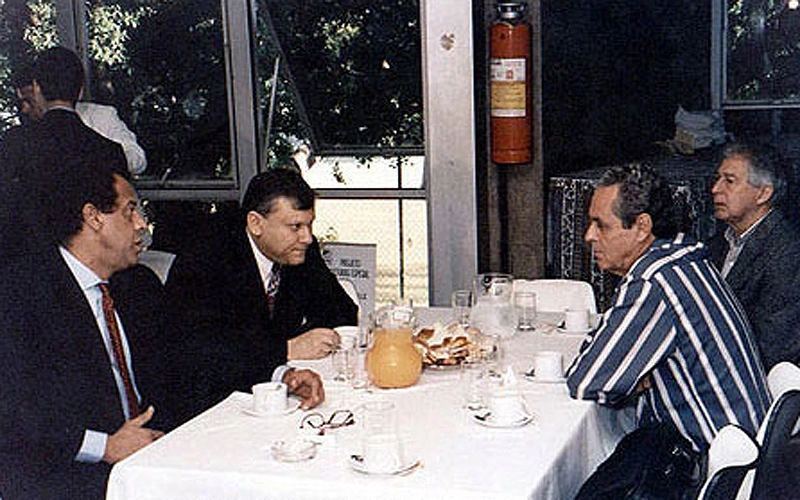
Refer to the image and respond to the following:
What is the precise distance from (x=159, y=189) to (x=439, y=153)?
158cm

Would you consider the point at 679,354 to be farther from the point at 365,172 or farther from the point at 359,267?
the point at 365,172

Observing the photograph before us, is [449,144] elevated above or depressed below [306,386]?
above

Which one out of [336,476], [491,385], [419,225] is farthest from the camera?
[419,225]

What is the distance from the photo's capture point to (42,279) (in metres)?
2.29

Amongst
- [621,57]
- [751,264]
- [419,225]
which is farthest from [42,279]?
[621,57]

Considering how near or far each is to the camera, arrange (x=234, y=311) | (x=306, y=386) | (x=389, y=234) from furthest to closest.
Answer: (x=389, y=234) < (x=234, y=311) < (x=306, y=386)

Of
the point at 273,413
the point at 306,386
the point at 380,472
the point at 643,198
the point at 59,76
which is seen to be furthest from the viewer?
the point at 59,76

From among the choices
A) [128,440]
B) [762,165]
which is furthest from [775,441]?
[762,165]

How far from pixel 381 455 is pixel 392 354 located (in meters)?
0.48

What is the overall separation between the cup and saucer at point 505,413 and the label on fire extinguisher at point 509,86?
2.08 metres

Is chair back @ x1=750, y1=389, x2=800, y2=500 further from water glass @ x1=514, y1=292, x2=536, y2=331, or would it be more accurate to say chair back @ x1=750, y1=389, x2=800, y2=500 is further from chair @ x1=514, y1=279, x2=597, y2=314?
chair @ x1=514, y1=279, x2=597, y2=314

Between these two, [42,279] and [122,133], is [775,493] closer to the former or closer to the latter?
[42,279]

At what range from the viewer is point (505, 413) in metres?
2.11

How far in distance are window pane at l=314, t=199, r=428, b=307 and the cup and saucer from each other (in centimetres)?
264
